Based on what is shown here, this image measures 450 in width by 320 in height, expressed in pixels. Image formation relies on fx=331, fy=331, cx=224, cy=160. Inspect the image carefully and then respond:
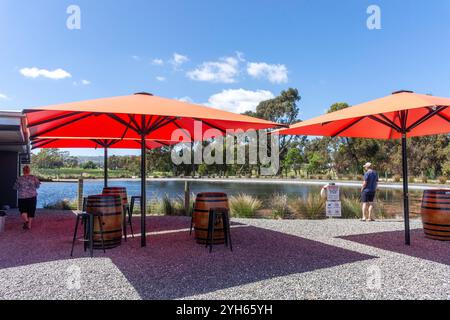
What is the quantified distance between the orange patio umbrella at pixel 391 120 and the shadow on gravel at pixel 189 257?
5.81 feet

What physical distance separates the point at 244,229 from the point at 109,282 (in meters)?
3.55

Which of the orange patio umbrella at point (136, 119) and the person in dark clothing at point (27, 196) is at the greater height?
the orange patio umbrella at point (136, 119)

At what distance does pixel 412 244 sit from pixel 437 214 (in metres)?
0.71

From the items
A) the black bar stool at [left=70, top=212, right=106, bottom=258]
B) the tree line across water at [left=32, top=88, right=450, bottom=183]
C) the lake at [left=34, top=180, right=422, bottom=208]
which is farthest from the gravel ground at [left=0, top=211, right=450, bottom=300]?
the tree line across water at [left=32, top=88, right=450, bottom=183]

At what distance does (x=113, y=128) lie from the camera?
6.67 meters

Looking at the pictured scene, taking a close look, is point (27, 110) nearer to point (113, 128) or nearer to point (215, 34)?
point (113, 128)

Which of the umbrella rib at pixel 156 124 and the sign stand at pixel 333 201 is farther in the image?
the sign stand at pixel 333 201

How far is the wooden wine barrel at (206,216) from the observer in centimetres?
516

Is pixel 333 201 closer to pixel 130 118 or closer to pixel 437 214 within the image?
pixel 437 214

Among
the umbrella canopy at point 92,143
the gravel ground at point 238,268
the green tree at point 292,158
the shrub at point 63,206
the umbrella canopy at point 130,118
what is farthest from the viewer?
the green tree at point 292,158

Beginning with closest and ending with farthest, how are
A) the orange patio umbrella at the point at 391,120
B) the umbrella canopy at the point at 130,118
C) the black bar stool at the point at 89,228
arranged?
the umbrella canopy at the point at 130,118 → the orange patio umbrella at the point at 391,120 → the black bar stool at the point at 89,228

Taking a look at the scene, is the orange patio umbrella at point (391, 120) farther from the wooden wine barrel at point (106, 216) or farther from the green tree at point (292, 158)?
the green tree at point (292, 158)

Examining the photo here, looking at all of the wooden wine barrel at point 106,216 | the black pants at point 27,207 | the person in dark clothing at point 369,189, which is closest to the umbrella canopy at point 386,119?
the person in dark clothing at point 369,189

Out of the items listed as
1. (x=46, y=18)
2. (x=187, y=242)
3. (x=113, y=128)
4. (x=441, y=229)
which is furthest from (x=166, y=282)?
(x=46, y=18)
